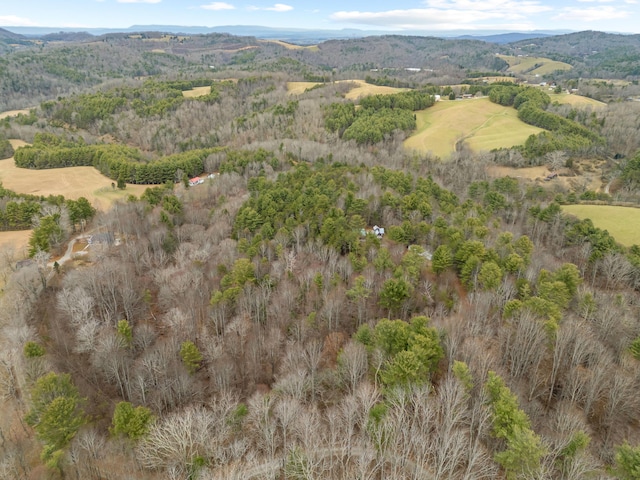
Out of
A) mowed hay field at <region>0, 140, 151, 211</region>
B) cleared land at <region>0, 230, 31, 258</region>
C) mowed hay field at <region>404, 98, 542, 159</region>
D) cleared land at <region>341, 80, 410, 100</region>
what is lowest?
cleared land at <region>0, 230, 31, 258</region>

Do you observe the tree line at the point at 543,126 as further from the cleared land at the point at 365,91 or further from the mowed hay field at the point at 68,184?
the mowed hay field at the point at 68,184

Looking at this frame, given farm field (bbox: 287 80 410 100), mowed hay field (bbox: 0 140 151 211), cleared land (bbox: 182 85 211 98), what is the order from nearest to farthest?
mowed hay field (bbox: 0 140 151 211), farm field (bbox: 287 80 410 100), cleared land (bbox: 182 85 211 98)

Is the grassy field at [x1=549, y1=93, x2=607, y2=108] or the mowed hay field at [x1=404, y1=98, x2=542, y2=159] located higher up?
the grassy field at [x1=549, y1=93, x2=607, y2=108]

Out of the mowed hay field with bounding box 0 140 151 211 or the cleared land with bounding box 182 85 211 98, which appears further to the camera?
the cleared land with bounding box 182 85 211 98

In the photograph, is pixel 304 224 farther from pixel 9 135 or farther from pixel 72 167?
pixel 9 135

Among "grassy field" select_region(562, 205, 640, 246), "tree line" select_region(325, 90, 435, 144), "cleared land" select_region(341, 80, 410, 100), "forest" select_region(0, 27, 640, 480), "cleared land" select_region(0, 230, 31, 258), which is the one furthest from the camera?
"cleared land" select_region(341, 80, 410, 100)

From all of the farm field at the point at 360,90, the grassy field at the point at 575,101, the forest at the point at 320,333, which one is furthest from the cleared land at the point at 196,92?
the grassy field at the point at 575,101

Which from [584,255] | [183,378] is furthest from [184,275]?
[584,255]

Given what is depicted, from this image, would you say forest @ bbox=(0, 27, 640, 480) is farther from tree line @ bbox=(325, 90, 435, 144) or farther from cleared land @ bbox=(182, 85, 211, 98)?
cleared land @ bbox=(182, 85, 211, 98)

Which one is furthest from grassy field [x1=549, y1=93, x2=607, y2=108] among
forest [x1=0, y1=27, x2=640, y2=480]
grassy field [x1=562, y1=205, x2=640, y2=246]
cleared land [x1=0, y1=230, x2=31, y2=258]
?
cleared land [x1=0, y1=230, x2=31, y2=258]
